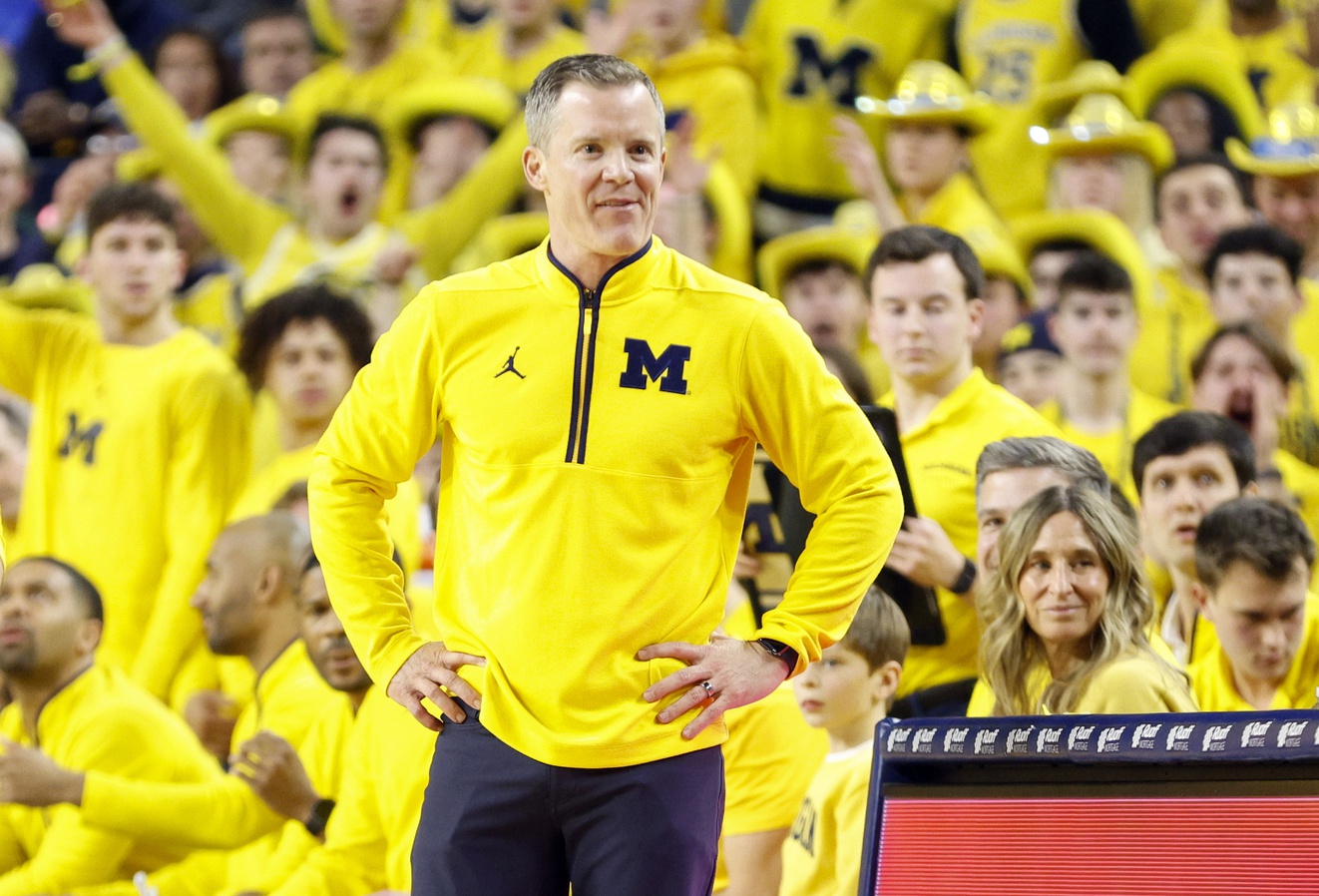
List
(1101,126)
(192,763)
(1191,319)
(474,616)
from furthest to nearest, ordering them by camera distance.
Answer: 1. (1101,126)
2. (1191,319)
3. (192,763)
4. (474,616)

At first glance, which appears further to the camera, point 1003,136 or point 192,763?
point 1003,136

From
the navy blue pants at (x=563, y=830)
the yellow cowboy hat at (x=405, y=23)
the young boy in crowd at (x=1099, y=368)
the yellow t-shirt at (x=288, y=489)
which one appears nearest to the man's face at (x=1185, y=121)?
the young boy in crowd at (x=1099, y=368)

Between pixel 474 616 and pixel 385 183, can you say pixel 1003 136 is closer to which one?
pixel 385 183

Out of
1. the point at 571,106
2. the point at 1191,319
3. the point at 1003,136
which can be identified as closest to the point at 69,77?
the point at 1003,136

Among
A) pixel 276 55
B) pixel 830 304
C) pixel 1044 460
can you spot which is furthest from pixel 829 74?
pixel 1044 460

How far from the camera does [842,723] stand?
3.63 metres

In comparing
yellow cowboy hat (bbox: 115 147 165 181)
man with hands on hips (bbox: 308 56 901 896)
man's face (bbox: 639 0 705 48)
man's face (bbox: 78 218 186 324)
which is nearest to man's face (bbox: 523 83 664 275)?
man with hands on hips (bbox: 308 56 901 896)

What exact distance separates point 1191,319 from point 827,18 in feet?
7.44

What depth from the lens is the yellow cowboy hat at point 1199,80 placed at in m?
6.75

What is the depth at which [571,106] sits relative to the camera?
2230 millimetres

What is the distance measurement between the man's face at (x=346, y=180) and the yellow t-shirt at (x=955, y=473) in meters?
3.62

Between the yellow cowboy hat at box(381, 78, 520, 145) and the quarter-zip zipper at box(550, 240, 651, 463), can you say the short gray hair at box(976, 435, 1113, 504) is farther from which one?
the yellow cowboy hat at box(381, 78, 520, 145)

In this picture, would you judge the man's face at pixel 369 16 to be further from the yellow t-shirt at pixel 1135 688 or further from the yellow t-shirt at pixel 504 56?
the yellow t-shirt at pixel 1135 688

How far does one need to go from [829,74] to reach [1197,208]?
1835 millimetres
